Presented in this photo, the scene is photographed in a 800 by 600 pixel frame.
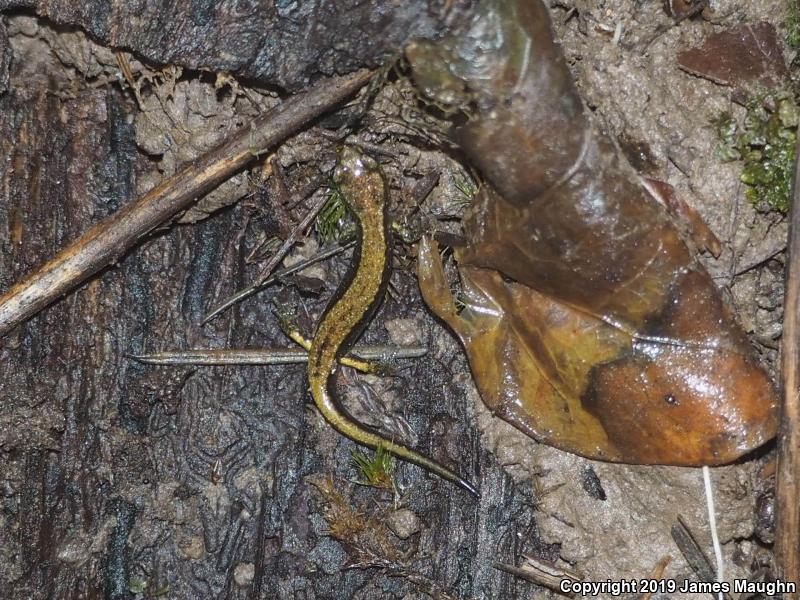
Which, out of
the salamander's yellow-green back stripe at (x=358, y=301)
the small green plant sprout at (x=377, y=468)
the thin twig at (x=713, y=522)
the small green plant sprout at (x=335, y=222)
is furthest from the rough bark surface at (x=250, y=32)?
the thin twig at (x=713, y=522)

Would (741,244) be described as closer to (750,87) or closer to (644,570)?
(750,87)

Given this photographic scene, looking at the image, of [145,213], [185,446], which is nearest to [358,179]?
[145,213]

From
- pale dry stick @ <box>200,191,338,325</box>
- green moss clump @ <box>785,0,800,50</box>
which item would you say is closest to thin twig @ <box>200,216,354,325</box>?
pale dry stick @ <box>200,191,338,325</box>

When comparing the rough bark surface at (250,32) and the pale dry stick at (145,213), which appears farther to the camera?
the pale dry stick at (145,213)

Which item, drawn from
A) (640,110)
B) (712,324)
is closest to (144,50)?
(640,110)

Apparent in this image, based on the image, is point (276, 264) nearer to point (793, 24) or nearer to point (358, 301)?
point (358, 301)

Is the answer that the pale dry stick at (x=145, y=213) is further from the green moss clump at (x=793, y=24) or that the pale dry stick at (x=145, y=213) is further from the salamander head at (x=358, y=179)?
the green moss clump at (x=793, y=24)

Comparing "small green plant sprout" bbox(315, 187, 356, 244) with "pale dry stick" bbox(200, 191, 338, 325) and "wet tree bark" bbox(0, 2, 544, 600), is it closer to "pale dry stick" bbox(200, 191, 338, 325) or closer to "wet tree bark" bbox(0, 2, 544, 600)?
"pale dry stick" bbox(200, 191, 338, 325)
